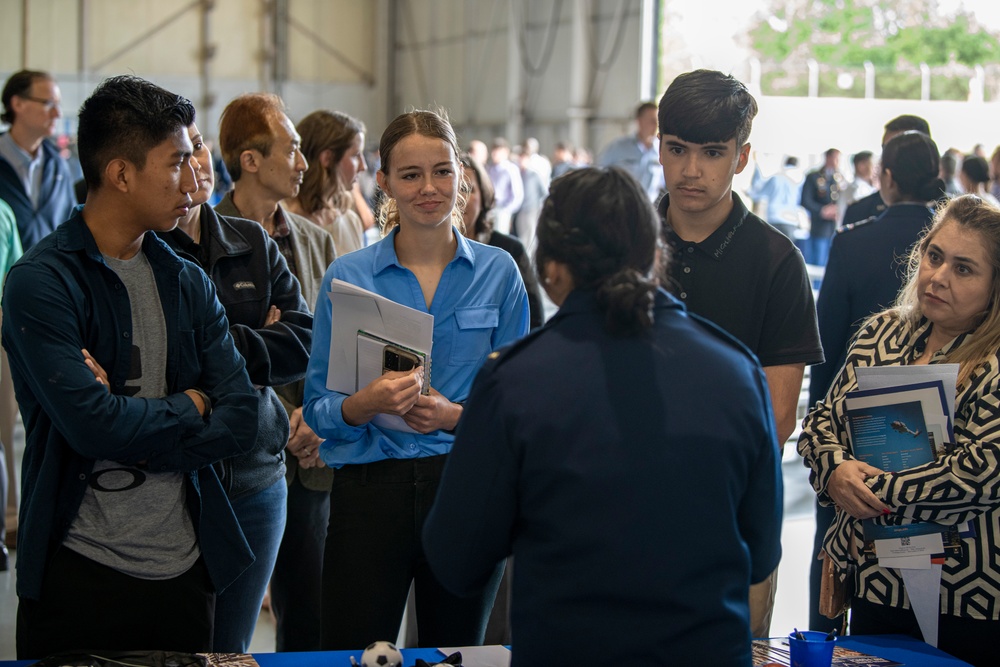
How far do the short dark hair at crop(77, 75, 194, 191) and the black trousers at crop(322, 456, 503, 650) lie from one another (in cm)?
76

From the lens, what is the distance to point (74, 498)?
1.83 m

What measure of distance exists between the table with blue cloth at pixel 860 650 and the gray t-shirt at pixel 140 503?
0.23 metres

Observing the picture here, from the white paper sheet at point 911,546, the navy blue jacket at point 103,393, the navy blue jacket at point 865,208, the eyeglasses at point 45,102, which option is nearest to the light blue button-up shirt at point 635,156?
the navy blue jacket at point 865,208

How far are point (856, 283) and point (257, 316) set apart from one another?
1945 mm

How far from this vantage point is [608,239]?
53.2 inches

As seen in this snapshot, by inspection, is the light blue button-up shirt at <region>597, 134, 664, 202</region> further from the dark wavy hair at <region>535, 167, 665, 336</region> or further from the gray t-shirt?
the dark wavy hair at <region>535, 167, 665, 336</region>

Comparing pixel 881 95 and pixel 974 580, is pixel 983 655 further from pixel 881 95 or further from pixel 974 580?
pixel 881 95

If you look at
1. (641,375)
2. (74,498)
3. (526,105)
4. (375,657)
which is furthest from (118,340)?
(526,105)

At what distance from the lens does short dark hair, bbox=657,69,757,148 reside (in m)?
2.06

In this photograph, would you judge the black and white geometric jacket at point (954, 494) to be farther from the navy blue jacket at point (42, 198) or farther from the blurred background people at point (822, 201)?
the blurred background people at point (822, 201)

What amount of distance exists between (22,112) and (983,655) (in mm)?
4361

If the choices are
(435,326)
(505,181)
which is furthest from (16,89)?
(505,181)

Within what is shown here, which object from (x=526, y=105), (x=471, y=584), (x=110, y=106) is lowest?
(x=471, y=584)

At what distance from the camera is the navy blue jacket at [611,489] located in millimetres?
1295
